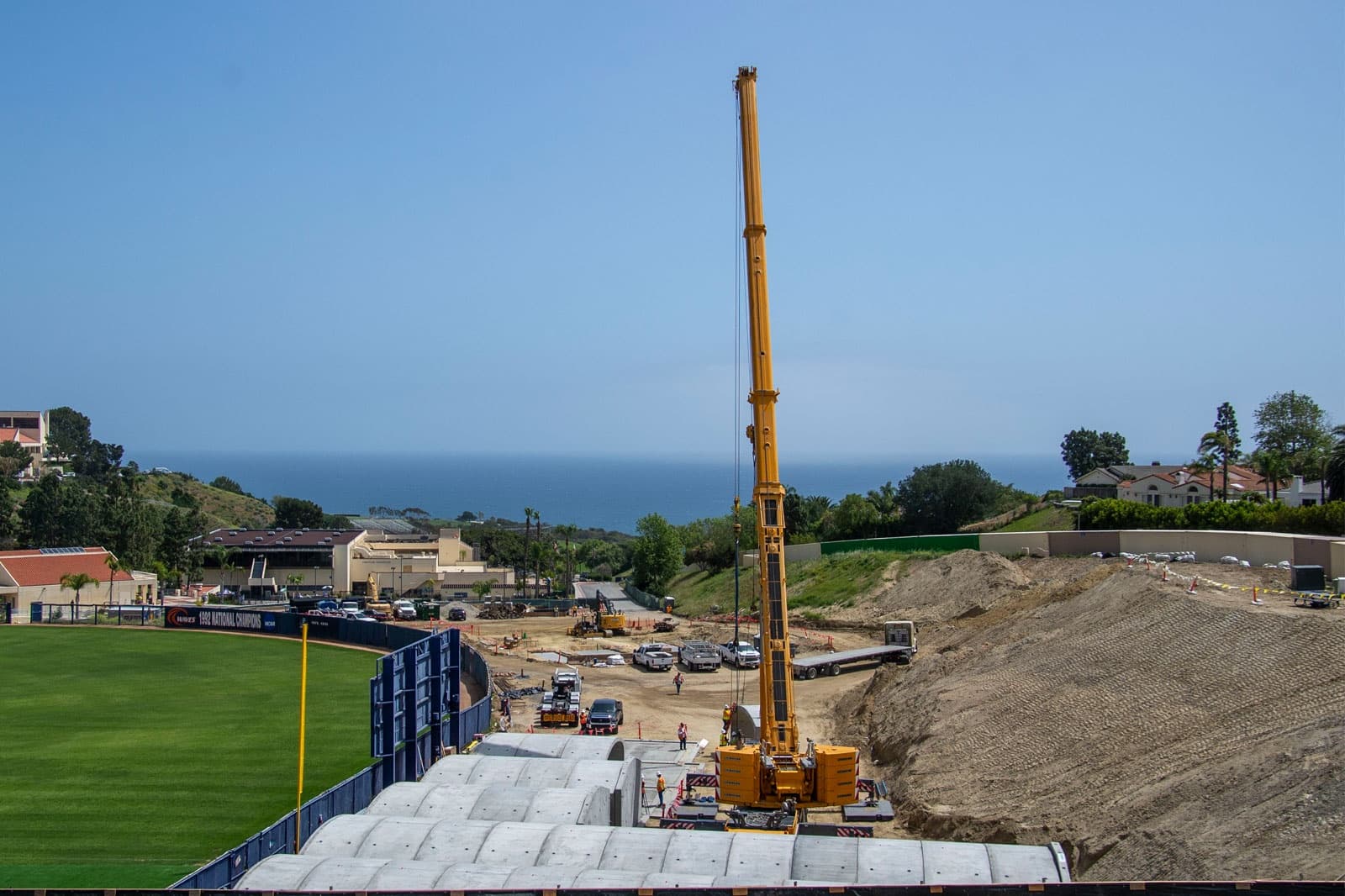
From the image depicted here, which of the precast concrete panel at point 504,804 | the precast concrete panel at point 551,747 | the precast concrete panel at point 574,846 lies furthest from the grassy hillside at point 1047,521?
the precast concrete panel at point 574,846

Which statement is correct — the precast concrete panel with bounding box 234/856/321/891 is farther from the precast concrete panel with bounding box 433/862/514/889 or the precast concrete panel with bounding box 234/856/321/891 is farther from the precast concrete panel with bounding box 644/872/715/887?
the precast concrete panel with bounding box 644/872/715/887

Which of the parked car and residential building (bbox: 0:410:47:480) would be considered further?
residential building (bbox: 0:410:47:480)

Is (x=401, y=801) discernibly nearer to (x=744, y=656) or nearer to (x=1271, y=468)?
(x=744, y=656)

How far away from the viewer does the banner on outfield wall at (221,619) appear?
7081 centimetres

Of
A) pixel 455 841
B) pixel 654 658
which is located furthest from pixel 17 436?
pixel 455 841

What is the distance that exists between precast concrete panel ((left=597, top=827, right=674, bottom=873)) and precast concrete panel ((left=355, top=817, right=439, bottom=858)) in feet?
11.2

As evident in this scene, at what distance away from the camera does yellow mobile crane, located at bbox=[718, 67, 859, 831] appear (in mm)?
28656

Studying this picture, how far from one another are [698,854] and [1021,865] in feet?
18.6

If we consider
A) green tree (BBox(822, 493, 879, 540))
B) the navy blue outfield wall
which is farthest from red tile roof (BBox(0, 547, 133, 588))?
the navy blue outfield wall

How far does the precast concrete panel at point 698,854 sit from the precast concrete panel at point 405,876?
13.2 ft

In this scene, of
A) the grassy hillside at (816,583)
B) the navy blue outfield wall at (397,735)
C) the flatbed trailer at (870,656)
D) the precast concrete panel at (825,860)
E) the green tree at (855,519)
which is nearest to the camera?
the precast concrete panel at (825,860)

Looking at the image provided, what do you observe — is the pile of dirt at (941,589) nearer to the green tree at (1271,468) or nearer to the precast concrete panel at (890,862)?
the green tree at (1271,468)

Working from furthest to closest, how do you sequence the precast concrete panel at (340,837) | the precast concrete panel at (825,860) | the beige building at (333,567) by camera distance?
the beige building at (333,567) < the precast concrete panel at (340,837) < the precast concrete panel at (825,860)

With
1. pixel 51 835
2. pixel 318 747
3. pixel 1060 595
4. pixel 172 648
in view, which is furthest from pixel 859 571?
pixel 51 835
